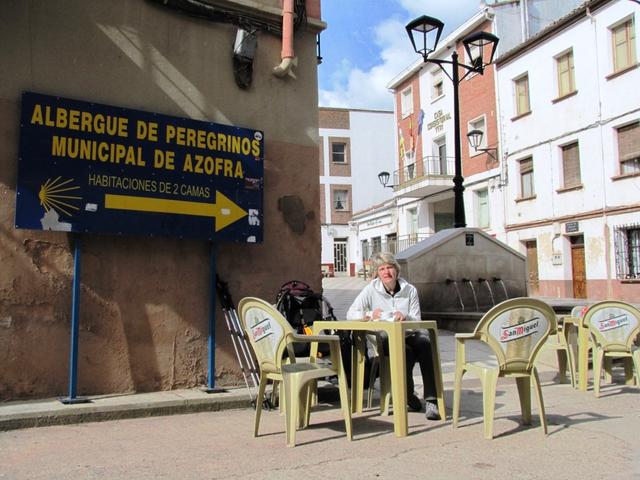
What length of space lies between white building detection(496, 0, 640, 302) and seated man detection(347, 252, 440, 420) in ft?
54.4

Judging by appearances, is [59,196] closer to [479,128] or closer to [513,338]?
[513,338]

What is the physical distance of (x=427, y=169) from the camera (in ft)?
108

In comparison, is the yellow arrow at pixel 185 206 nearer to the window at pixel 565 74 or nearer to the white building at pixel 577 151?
the white building at pixel 577 151

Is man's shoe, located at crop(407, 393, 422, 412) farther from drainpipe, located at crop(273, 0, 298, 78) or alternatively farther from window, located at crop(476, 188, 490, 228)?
window, located at crop(476, 188, 490, 228)

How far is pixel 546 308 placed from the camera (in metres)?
4.87

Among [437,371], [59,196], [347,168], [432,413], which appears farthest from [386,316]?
[347,168]

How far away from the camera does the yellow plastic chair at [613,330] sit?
6.57 m

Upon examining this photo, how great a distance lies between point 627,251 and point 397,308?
1723 cm

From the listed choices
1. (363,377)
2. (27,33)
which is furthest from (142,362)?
(27,33)

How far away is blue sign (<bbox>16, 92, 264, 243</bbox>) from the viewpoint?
5.49m

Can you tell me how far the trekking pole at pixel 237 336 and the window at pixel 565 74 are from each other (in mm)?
20219

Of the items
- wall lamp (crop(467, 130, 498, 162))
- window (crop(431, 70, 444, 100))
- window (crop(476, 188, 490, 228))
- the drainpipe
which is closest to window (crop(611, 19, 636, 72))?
wall lamp (crop(467, 130, 498, 162))

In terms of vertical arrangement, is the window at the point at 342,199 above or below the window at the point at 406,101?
below

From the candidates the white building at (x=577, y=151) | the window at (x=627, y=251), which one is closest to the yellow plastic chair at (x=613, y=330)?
the white building at (x=577, y=151)
